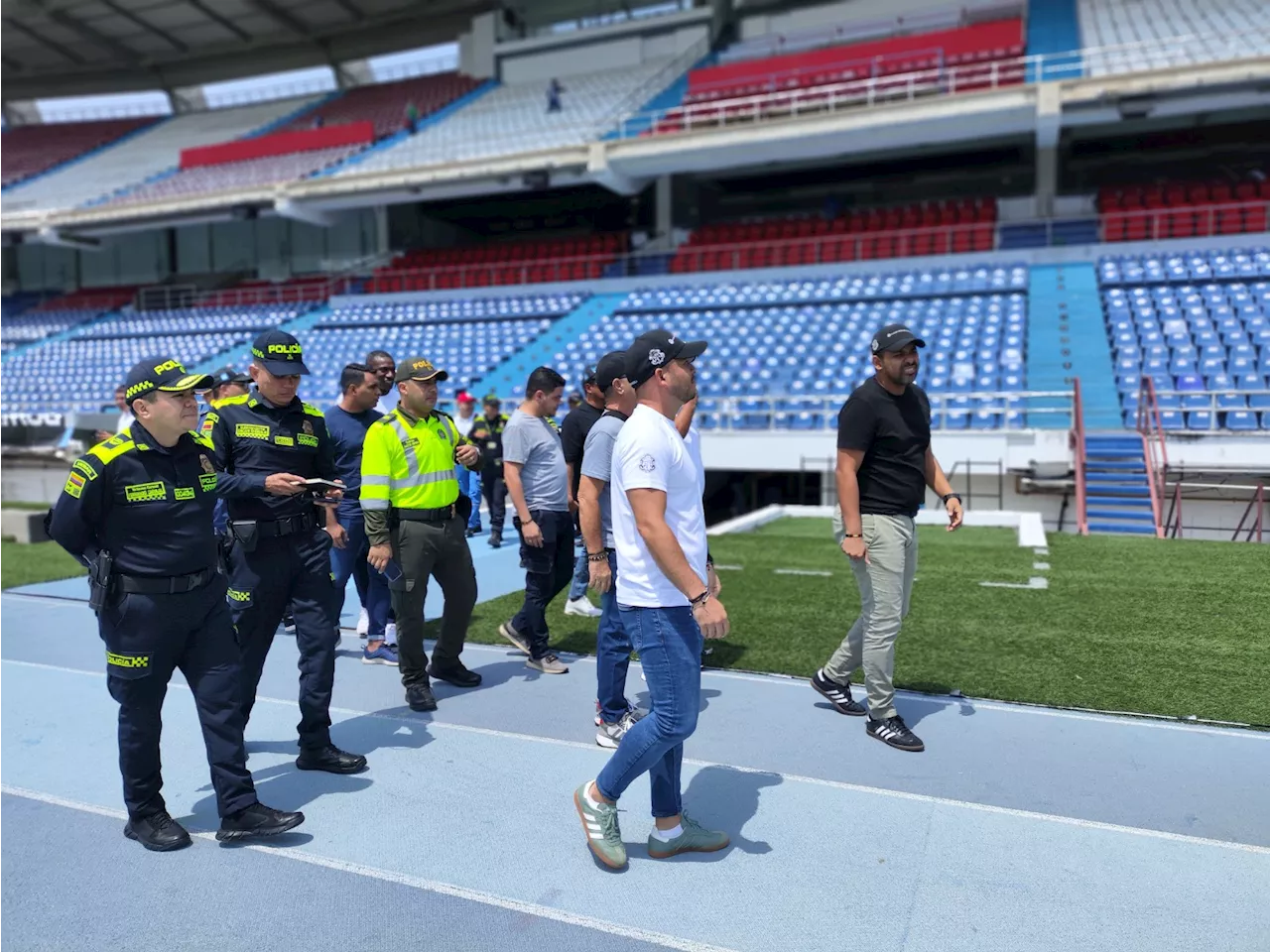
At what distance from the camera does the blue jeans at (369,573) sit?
5691 mm

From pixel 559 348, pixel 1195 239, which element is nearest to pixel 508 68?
pixel 559 348

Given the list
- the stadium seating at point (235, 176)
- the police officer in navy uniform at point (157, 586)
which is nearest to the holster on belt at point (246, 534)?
the police officer in navy uniform at point (157, 586)

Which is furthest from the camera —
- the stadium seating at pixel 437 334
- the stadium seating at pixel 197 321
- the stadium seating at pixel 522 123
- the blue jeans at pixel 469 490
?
the stadium seating at pixel 197 321

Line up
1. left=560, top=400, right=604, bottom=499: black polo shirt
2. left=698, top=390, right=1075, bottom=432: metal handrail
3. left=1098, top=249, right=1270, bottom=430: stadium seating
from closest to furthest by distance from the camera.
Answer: left=560, top=400, right=604, bottom=499: black polo shirt, left=1098, top=249, right=1270, bottom=430: stadium seating, left=698, top=390, right=1075, bottom=432: metal handrail

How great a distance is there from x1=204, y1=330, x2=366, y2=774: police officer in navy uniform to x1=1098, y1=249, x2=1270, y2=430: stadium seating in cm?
1085

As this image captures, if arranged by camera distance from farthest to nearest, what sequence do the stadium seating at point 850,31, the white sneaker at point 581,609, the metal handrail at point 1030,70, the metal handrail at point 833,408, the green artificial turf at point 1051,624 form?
the stadium seating at point 850,31, the metal handrail at point 1030,70, the metal handrail at point 833,408, the white sneaker at point 581,609, the green artificial turf at point 1051,624

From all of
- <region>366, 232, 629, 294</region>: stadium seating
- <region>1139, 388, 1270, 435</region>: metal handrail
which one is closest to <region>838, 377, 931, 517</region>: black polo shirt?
<region>1139, 388, 1270, 435</region>: metal handrail

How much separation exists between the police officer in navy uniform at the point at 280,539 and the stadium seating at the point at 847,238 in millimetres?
17907

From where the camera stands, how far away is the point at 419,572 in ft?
15.6

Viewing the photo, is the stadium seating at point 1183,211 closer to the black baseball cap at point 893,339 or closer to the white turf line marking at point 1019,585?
the white turf line marking at point 1019,585

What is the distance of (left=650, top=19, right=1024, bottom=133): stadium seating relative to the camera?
21.5 m

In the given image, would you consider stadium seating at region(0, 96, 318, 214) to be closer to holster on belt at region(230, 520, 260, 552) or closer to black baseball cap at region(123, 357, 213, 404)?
holster on belt at region(230, 520, 260, 552)

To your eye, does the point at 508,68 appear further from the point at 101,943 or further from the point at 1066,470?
the point at 101,943

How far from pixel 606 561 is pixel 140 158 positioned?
37.1m
